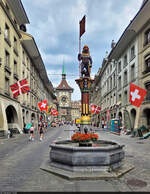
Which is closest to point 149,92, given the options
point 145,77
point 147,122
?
point 145,77

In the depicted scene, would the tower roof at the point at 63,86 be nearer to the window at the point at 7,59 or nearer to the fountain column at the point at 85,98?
the window at the point at 7,59

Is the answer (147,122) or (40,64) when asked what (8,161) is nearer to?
(147,122)

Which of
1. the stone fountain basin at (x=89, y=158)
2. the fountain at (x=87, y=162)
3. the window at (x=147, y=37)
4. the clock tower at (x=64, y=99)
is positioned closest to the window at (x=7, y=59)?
the window at (x=147, y=37)

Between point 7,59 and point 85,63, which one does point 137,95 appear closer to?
point 85,63

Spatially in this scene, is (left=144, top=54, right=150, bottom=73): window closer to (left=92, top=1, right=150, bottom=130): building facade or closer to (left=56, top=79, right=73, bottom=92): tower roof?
(left=92, top=1, right=150, bottom=130): building facade

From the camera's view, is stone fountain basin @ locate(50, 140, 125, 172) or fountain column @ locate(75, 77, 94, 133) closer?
stone fountain basin @ locate(50, 140, 125, 172)

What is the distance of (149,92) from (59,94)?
10860 cm

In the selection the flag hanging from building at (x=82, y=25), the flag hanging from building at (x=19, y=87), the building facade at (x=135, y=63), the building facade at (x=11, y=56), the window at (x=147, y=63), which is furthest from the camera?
the building facade at (x=135, y=63)

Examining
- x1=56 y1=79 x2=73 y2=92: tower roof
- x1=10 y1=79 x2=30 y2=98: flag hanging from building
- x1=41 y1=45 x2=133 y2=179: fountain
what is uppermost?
x1=56 y1=79 x2=73 y2=92: tower roof

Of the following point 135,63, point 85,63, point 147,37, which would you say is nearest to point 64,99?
point 135,63

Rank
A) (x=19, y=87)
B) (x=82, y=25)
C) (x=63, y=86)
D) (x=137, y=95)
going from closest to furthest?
(x=82, y=25), (x=137, y=95), (x=19, y=87), (x=63, y=86)

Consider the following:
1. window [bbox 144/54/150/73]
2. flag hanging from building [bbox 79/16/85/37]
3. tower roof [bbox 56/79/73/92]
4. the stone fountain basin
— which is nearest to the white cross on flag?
window [bbox 144/54/150/73]

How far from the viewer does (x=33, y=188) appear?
525 centimetres

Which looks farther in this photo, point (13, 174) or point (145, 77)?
point (145, 77)
